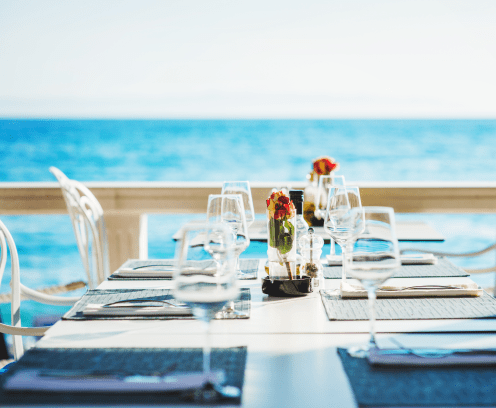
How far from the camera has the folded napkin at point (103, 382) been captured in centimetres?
74

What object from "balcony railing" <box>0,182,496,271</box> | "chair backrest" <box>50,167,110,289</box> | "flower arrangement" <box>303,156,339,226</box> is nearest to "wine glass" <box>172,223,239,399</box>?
"chair backrest" <box>50,167,110,289</box>

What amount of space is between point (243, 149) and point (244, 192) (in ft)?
67.0

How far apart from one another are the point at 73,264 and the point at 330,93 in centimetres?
1195

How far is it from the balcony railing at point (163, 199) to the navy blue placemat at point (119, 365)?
6.30ft

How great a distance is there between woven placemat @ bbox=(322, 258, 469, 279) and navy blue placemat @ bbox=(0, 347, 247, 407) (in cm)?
66

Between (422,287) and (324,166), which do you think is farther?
(324,166)

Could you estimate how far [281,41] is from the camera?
56.7 feet

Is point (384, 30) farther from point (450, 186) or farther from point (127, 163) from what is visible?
point (450, 186)

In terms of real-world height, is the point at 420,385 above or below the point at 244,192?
below

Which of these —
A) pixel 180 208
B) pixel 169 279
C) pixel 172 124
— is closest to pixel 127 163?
pixel 172 124

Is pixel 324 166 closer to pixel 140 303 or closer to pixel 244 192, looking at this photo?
pixel 244 192

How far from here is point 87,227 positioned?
2.16 meters

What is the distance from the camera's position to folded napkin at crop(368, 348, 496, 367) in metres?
0.83

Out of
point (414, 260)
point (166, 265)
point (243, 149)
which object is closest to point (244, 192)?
point (166, 265)
